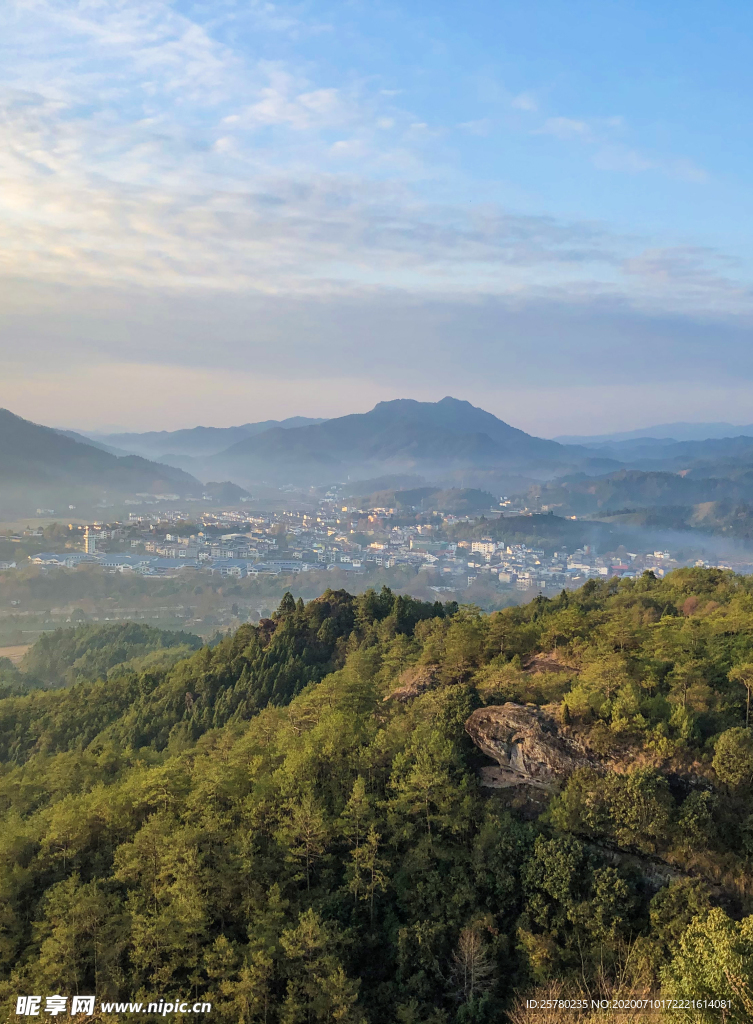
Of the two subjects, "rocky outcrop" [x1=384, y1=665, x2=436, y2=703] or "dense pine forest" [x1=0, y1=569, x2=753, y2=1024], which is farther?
"rocky outcrop" [x1=384, y1=665, x2=436, y2=703]

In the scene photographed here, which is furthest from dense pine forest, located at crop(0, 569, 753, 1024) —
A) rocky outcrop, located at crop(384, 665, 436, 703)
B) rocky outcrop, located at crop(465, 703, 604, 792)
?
rocky outcrop, located at crop(465, 703, 604, 792)

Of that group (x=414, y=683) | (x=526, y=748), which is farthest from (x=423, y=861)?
(x=414, y=683)

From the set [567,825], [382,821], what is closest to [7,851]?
[382,821]

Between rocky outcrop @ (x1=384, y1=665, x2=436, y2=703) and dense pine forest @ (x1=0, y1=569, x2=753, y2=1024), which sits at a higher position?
rocky outcrop @ (x1=384, y1=665, x2=436, y2=703)
